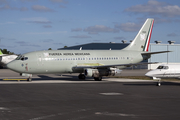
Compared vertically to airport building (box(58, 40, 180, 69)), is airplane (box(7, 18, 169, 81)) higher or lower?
lower

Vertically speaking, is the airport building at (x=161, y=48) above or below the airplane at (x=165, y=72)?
above

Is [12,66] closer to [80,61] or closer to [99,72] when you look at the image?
[80,61]

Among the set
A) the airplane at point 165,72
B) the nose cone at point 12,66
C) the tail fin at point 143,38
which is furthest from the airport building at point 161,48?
the airplane at point 165,72

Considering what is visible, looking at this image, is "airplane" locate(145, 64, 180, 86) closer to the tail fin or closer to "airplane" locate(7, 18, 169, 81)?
"airplane" locate(7, 18, 169, 81)

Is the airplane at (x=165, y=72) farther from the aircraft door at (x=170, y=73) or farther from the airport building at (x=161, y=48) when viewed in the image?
the airport building at (x=161, y=48)

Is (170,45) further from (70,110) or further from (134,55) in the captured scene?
(70,110)

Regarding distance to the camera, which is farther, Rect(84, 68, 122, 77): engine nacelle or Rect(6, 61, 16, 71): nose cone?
Rect(84, 68, 122, 77): engine nacelle

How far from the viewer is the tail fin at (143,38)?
149ft

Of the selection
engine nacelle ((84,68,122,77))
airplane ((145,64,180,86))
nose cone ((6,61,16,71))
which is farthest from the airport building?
airplane ((145,64,180,86))

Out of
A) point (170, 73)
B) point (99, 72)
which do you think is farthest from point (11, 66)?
point (170, 73)

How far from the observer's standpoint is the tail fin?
149ft

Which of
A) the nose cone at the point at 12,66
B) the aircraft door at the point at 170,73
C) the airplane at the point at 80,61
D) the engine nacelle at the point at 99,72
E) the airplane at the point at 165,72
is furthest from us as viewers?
the engine nacelle at the point at 99,72

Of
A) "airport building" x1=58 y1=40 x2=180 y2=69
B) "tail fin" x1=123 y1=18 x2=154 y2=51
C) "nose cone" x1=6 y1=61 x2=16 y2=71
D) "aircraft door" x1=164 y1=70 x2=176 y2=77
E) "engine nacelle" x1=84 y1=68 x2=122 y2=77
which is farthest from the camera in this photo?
"airport building" x1=58 y1=40 x2=180 y2=69

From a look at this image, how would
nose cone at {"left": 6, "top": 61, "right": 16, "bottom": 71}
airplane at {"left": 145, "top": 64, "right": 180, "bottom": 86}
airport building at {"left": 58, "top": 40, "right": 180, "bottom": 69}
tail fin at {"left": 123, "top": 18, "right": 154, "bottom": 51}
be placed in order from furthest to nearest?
airport building at {"left": 58, "top": 40, "right": 180, "bottom": 69} → tail fin at {"left": 123, "top": 18, "right": 154, "bottom": 51} → nose cone at {"left": 6, "top": 61, "right": 16, "bottom": 71} → airplane at {"left": 145, "top": 64, "right": 180, "bottom": 86}
